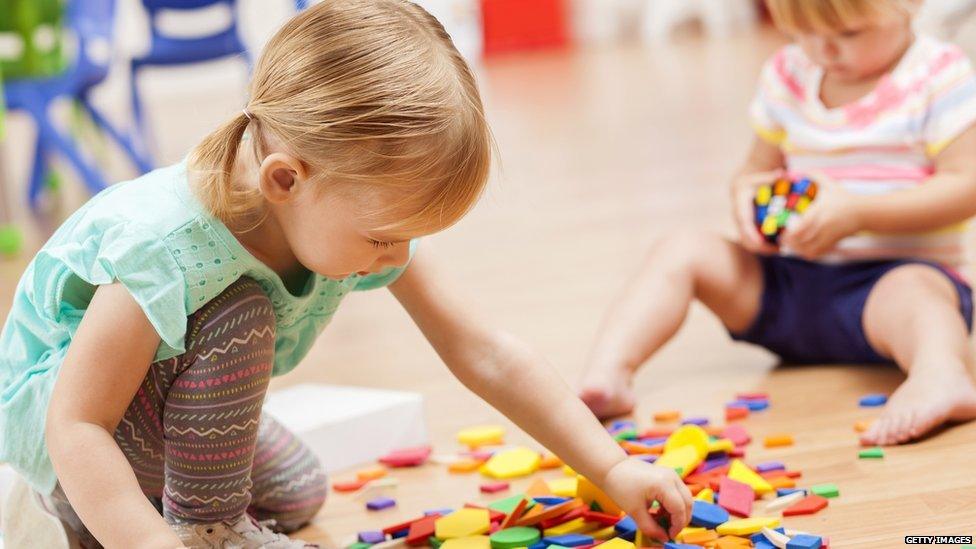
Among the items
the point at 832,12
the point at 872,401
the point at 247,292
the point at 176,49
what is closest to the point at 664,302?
the point at 872,401

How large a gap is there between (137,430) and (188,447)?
0.05 meters

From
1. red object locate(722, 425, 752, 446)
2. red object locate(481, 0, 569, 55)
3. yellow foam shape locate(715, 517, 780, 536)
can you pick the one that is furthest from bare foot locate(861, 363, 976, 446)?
red object locate(481, 0, 569, 55)

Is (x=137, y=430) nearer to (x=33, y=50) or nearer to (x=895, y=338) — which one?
(x=895, y=338)

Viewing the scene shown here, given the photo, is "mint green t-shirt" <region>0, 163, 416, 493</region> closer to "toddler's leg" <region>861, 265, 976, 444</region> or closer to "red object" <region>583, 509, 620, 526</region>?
"red object" <region>583, 509, 620, 526</region>

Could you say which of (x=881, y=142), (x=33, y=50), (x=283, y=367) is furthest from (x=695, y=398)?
(x=33, y=50)

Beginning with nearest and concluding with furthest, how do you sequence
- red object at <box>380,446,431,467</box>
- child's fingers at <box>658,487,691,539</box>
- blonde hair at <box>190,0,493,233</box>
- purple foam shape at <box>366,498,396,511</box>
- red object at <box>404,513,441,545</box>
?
blonde hair at <box>190,0,493,233</box>
child's fingers at <box>658,487,691,539</box>
red object at <box>404,513,441,545</box>
purple foam shape at <box>366,498,396,511</box>
red object at <box>380,446,431,467</box>

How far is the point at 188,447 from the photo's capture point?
0.88 m

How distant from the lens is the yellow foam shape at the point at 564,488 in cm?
105

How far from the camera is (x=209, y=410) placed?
2.86 ft

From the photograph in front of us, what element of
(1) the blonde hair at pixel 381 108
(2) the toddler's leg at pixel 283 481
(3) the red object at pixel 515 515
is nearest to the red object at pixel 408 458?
(2) the toddler's leg at pixel 283 481

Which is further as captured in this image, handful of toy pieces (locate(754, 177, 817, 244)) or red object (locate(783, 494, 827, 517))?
handful of toy pieces (locate(754, 177, 817, 244))

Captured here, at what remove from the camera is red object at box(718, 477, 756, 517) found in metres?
0.96

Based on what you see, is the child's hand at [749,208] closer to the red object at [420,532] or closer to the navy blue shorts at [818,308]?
the navy blue shorts at [818,308]

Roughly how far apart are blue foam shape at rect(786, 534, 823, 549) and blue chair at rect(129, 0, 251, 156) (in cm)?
290
